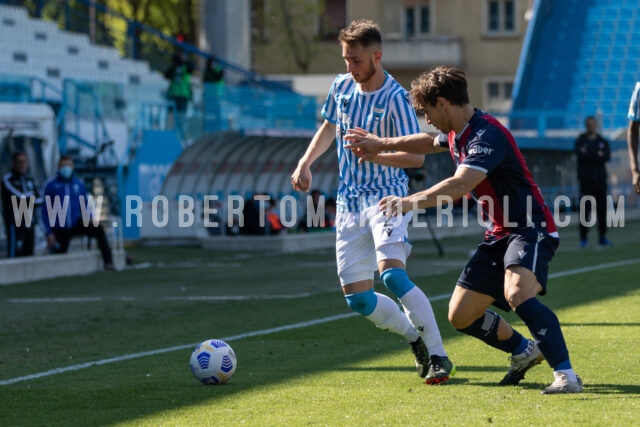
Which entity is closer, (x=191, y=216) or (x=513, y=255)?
(x=513, y=255)

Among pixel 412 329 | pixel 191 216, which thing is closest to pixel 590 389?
pixel 412 329

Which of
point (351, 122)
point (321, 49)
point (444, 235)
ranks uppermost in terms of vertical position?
point (321, 49)

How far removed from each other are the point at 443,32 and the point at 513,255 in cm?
5610

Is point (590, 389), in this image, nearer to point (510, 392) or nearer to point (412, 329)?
point (510, 392)

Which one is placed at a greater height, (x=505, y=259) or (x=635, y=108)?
(x=635, y=108)

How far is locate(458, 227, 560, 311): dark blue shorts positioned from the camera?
7051 millimetres

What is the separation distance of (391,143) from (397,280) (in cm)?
93

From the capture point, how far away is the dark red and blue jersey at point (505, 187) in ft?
23.1

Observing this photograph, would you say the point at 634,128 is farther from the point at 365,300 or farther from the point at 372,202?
the point at 365,300

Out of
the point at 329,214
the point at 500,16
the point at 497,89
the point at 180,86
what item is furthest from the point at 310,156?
the point at 500,16

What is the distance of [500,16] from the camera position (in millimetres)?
62312

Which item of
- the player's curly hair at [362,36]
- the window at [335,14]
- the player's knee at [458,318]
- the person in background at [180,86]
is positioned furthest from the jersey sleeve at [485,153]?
the window at [335,14]

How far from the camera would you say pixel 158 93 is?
2923 cm

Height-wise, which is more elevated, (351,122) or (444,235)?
(351,122)
